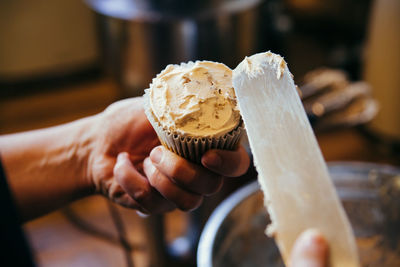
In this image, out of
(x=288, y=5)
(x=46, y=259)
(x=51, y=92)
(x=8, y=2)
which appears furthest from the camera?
(x=288, y=5)

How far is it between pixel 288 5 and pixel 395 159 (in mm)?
1405

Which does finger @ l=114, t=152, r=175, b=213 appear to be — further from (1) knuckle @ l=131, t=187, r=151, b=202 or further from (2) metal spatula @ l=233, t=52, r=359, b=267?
(2) metal spatula @ l=233, t=52, r=359, b=267

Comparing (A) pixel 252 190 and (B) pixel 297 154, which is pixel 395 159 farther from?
(B) pixel 297 154

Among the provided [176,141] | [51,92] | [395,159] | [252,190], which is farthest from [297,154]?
[51,92]

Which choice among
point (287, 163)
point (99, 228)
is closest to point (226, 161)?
point (287, 163)

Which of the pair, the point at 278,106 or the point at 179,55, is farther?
the point at 179,55

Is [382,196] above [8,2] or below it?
below

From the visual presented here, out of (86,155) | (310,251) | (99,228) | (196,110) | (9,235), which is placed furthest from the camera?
(99,228)

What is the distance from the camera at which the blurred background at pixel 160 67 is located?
122 centimetres

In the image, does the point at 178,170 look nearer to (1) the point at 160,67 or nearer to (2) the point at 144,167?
(2) the point at 144,167

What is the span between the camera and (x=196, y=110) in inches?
22.8

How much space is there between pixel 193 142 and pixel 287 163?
5.8 inches

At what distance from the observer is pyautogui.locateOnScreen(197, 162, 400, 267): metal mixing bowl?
846 mm

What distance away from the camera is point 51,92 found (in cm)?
252
